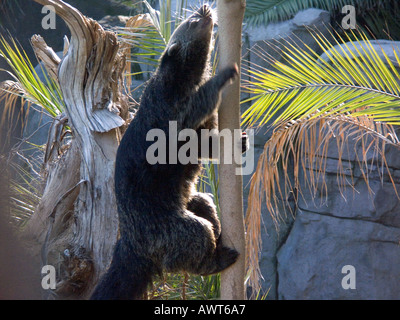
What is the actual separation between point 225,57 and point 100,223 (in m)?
2.05

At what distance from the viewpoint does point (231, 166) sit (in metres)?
2.89

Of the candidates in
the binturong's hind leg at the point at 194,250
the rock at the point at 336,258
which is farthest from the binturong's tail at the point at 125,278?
the rock at the point at 336,258

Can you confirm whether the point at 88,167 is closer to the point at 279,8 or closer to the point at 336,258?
the point at 336,258

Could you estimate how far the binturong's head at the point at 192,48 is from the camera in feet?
10.9

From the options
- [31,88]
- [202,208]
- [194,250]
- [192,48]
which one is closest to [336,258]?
[202,208]

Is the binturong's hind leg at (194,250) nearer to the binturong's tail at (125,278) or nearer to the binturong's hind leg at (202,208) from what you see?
the binturong's tail at (125,278)

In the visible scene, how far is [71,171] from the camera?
14.2ft

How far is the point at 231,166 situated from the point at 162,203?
594 millimetres

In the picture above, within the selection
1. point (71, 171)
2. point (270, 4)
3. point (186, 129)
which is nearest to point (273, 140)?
point (186, 129)

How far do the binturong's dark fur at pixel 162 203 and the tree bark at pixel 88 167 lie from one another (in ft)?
2.86

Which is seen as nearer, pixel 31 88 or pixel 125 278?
pixel 125 278

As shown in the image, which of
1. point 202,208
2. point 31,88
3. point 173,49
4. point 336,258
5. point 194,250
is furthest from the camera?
point 336,258

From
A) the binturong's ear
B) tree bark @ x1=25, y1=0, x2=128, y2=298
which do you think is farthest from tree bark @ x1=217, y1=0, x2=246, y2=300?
tree bark @ x1=25, y1=0, x2=128, y2=298

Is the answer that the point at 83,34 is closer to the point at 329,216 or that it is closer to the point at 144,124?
the point at 144,124
